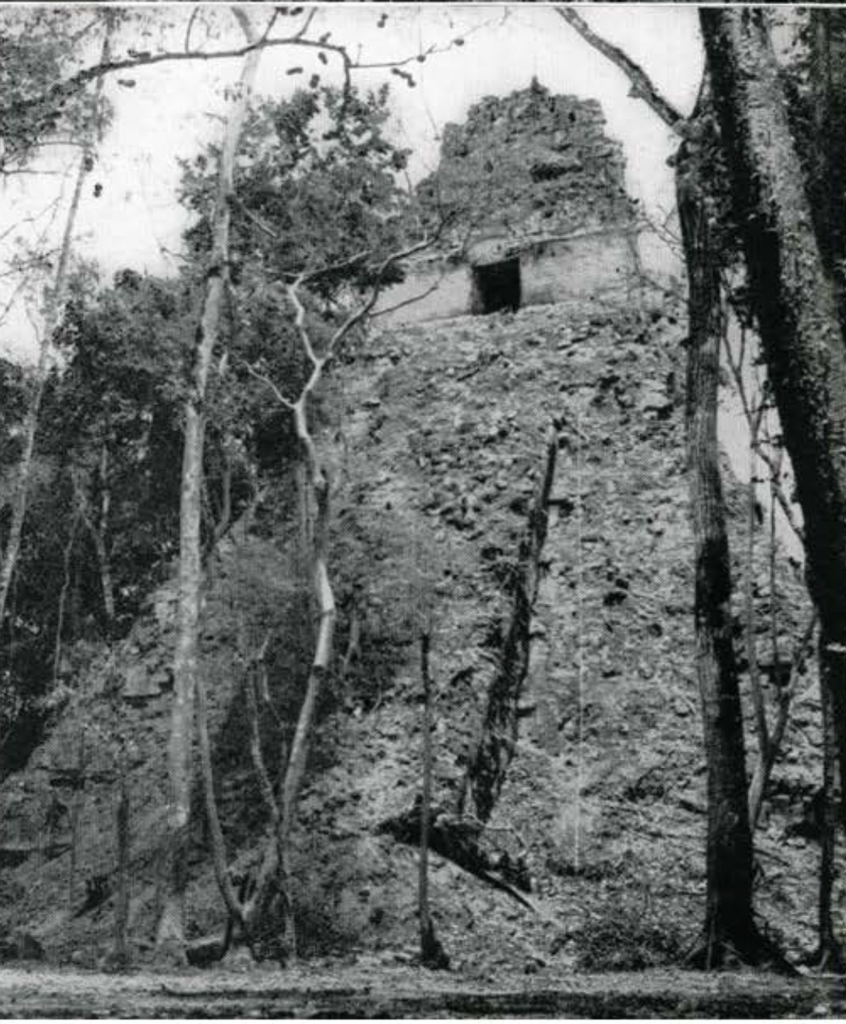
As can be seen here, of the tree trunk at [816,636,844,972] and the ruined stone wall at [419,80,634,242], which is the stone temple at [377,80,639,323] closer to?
the ruined stone wall at [419,80,634,242]

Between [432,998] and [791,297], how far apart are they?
3.14 meters

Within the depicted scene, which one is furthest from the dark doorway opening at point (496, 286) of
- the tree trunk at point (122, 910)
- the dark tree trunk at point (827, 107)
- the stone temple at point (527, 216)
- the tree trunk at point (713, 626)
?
the dark tree trunk at point (827, 107)

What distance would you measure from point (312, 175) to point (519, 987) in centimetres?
1057

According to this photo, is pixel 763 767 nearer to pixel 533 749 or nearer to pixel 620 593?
pixel 533 749

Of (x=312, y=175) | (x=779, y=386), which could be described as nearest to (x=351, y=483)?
(x=312, y=175)

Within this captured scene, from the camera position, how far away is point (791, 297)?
12.3 feet

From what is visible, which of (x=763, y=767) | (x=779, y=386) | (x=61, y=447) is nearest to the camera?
(x=779, y=386)

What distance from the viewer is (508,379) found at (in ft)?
46.3

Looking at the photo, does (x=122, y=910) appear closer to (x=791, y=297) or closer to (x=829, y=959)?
(x=829, y=959)

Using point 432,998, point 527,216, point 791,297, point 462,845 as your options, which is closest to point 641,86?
point 791,297

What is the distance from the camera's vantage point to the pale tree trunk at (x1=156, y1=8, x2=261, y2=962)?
8461 millimetres

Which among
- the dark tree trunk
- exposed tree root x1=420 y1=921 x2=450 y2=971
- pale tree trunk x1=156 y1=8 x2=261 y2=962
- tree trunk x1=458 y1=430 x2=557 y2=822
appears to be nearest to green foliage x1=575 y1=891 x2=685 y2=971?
exposed tree root x1=420 y1=921 x2=450 y2=971

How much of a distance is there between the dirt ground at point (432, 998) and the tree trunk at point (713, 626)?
15.8 inches

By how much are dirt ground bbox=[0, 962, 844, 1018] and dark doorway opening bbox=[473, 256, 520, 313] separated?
11403mm
